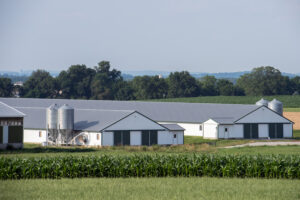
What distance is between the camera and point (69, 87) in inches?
5512

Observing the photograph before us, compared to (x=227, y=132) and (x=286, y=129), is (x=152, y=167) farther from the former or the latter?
(x=286, y=129)

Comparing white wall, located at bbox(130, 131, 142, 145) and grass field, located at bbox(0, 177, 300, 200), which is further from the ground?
white wall, located at bbox(130, 131, 142, 145)

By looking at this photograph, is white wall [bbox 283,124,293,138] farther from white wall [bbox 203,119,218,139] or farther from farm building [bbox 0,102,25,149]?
farm building [bbox 0,102,25,149]

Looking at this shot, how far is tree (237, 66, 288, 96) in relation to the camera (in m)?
144

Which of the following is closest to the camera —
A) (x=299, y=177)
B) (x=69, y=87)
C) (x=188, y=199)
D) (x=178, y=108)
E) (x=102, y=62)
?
(x=188, y=199)

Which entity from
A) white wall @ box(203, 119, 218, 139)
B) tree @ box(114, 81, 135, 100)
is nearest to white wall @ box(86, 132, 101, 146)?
white wall @ box(203, 119, 218, 139)

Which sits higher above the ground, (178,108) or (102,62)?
(102,62)

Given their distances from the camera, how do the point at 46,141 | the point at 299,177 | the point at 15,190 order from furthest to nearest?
the point at 46,141
the point at 299,177
the point at 15,190

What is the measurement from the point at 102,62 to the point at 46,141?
93.9 meters

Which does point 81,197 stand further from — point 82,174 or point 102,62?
point 102,62

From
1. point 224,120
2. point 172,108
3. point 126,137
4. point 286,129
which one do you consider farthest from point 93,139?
point 286,129

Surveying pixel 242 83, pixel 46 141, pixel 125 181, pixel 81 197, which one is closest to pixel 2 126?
pixel 46 141

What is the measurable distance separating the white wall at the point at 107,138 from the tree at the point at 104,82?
8150 centimetres

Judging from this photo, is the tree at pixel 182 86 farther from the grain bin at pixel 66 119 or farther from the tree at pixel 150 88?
the grain bin at pixel 66 119
